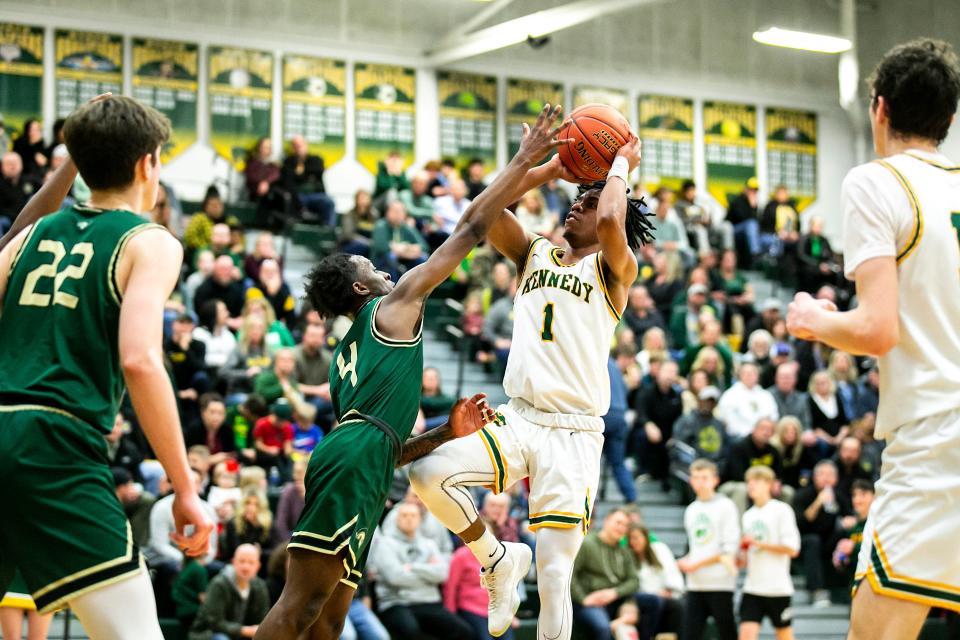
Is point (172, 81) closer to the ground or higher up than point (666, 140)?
higher up

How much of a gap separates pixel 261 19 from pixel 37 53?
3.63 metres

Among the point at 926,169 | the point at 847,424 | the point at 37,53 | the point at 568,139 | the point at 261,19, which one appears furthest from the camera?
the point at 261,19

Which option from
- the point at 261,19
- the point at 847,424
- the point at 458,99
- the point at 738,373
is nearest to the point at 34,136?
the point at 261,19

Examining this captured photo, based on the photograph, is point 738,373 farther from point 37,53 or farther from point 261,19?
point 37,53

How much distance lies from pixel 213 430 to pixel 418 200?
7512 millimetres

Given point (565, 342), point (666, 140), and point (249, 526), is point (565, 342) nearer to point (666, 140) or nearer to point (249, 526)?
point (249, 526)

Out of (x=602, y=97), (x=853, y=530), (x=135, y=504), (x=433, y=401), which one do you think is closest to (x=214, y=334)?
(x=433, y=401)

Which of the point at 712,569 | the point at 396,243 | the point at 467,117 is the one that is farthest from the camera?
the point at 467,117

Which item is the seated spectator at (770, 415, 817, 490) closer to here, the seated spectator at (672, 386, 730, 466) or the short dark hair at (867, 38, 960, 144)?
the seated spectator at (672, 386, 730, 466)

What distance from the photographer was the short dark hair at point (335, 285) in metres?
5.93

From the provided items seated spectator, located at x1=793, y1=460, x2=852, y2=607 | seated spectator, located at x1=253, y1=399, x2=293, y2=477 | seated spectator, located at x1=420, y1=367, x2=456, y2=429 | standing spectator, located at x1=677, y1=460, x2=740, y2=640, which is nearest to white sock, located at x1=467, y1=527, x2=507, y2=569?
standing spectator, located at x1=677, y1=460, x2=740, y2=640

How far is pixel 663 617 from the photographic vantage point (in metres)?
12.2

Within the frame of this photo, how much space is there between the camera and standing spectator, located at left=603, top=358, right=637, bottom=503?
12797mm

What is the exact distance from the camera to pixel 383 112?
22266 mm
